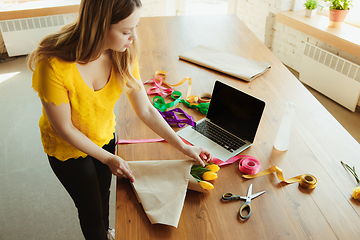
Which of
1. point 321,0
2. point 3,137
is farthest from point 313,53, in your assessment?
point 3,137

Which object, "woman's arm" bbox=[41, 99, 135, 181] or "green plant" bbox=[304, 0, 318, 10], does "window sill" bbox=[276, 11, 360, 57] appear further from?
"woman's arm" bbox=[41, 99, 135, 181]

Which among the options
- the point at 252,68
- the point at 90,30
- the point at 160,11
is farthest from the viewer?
the point at 160,11

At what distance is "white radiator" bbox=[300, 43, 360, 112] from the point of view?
2.71m

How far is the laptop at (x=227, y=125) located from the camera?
1.23 meters

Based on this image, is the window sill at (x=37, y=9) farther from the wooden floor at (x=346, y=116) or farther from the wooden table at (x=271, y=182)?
the wooden floor at (x=346, y=116)

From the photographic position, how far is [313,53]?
305cm

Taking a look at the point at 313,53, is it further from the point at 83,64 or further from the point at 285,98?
the point at 83,64

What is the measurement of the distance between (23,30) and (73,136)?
10.9 feet

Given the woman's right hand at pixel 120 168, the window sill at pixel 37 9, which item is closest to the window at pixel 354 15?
the woman's right hand at pixel 120 168

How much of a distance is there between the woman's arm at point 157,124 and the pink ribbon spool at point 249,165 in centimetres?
13

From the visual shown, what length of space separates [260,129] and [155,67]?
0.81 metres

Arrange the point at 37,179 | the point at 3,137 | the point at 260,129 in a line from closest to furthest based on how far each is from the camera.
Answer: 1. the point at 260,129
2. the point at 37,179
3. the point at 3,137

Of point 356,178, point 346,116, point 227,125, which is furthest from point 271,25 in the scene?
point 356,178

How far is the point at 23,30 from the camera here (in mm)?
3732
